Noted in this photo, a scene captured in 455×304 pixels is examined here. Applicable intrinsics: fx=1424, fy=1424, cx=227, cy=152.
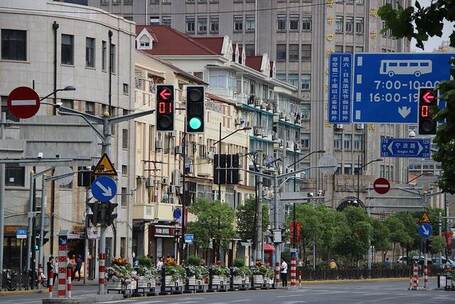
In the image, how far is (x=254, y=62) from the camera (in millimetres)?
130125

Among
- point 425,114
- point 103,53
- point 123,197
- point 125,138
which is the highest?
point 103,53

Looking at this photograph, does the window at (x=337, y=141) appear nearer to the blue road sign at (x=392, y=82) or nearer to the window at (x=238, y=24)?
the window at (x=238, y=24)

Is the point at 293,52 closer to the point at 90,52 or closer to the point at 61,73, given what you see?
the point at 90,52

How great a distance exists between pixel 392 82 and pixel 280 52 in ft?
362

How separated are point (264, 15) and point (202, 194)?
45.5 meters

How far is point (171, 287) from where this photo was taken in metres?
54.3

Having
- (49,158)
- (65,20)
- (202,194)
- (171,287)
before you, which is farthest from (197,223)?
(49,158)

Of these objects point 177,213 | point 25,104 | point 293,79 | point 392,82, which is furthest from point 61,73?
point 293,79

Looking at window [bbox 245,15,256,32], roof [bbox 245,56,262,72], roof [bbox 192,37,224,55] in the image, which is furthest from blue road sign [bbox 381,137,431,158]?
window [bbox 245,15,256,32]

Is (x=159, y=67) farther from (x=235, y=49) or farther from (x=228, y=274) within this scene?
(x=228, y=274)

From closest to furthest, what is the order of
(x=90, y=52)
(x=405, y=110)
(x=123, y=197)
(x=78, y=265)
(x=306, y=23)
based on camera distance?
(x=405, y=110) < (x=78, y=265) < (x=90, y=52) < (x=123, y=197) < (x=306, y=23)

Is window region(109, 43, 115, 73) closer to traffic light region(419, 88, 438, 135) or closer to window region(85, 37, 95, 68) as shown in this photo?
window region(85, 37, 95, 68)

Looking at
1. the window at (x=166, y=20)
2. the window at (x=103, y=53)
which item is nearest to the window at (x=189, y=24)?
the window at (x=166, y=20)

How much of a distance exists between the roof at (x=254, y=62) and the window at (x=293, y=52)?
17.2m
